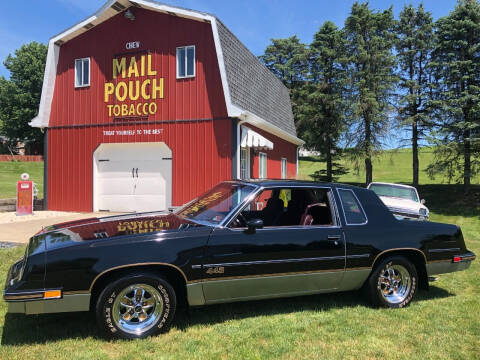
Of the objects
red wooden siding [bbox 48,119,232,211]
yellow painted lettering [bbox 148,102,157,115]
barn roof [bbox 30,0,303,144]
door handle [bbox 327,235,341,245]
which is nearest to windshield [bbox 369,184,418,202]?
barn roof [bbox 30,0,303,144]

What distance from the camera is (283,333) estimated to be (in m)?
3.55

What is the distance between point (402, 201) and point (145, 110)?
30.6 feet

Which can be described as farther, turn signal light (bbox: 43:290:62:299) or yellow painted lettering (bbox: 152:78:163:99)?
yellow painted lettering (bbox: 152:78:163:99)

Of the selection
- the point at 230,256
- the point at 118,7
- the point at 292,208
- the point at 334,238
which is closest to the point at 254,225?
the point at 230,256

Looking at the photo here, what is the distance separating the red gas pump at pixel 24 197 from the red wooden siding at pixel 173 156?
1091mm

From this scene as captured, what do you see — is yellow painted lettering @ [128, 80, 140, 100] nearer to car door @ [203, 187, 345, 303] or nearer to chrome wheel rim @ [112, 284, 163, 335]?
car door @ [203, 187, 345, 303]

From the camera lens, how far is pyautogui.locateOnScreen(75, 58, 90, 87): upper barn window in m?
13.1

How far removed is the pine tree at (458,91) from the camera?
17578 mm

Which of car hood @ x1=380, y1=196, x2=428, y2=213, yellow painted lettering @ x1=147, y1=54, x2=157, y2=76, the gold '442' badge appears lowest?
the gold '442' badge

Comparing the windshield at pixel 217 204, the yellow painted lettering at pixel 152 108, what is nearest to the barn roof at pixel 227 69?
the yellow painted lettering at pixel 152 108

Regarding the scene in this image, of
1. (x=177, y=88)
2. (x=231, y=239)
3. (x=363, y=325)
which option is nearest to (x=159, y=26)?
(x=177, y=88)

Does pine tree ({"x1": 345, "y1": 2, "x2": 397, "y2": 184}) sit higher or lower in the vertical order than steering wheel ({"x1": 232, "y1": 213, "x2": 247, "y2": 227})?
higher

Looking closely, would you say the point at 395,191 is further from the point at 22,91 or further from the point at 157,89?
the point at 22,91

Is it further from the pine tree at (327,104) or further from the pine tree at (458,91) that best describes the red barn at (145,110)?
the pine tree at (458,91)
